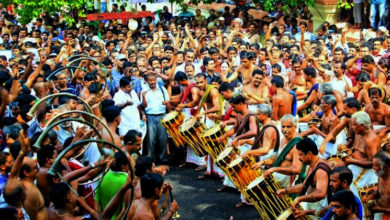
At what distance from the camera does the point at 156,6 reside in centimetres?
2714

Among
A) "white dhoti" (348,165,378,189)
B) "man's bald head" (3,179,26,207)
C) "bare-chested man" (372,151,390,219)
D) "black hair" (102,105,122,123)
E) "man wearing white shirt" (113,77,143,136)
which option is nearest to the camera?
"man's bald head" (3,179,26,207)

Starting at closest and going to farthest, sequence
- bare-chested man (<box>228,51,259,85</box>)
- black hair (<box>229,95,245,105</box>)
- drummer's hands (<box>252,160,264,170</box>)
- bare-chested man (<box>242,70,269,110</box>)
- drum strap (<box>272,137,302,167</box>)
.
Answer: drum strap (<box>272,137,302,167</box>)
drummer's hands (<box>252,160,264,170</box>)
black hair (<box>229,95,245,105</box>)
bare-chested man (<box>242,70,269,110</box>)
bare-chested man (<box>228,51,259,85</box>)

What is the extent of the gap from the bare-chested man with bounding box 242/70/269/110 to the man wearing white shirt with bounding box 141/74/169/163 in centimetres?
174

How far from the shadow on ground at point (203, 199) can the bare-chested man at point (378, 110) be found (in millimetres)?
2298

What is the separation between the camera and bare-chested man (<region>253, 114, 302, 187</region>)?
7.88 m

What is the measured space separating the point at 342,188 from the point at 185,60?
7.70m

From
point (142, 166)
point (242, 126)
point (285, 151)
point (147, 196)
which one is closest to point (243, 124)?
point (242, 126)

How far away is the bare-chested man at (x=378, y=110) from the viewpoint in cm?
916

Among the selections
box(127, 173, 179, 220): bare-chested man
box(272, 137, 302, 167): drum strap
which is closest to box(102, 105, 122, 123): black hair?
box(272, 137, 302, 167): drum strap

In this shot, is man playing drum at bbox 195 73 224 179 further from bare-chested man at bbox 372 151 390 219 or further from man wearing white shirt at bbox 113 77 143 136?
bare-chested man at bbox 372 151 390 219

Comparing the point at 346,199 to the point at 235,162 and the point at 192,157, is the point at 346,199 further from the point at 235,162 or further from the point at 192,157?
the point at 192,157

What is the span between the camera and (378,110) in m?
9.26

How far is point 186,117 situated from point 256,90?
4.81 feet

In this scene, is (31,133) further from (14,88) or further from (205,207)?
(205,207)
